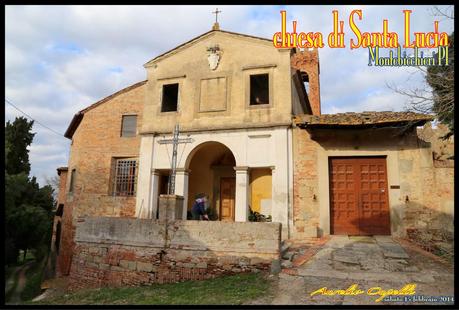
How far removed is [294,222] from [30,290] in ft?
48.1

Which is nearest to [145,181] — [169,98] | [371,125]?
[169,98]

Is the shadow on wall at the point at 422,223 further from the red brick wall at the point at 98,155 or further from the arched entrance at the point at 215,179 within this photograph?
the red brick wall at the point at 98,155

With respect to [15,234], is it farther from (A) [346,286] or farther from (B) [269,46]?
(A) [346,286]

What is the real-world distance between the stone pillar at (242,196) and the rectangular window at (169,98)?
447cm

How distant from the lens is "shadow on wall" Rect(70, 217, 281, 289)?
809 centimetres

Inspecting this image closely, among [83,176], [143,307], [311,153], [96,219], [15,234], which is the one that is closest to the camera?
[143,307]

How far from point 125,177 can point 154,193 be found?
2474 mm

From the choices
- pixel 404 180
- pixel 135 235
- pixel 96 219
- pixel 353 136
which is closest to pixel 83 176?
pixel 96 219

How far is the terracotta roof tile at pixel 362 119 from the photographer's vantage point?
10.1 metres

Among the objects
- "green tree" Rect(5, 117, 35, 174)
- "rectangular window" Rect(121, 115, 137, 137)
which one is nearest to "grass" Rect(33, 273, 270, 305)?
"rectangular window" Rect(121, 115, 137, 137)

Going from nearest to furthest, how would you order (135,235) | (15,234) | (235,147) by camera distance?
(135,235)
(235,147)
(15,234)

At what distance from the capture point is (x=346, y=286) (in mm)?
6648

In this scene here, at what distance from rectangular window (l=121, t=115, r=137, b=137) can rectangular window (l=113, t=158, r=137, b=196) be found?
1.22 metres

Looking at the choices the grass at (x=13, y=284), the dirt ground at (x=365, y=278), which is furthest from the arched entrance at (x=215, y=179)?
the grass at (x=13, y=284)
